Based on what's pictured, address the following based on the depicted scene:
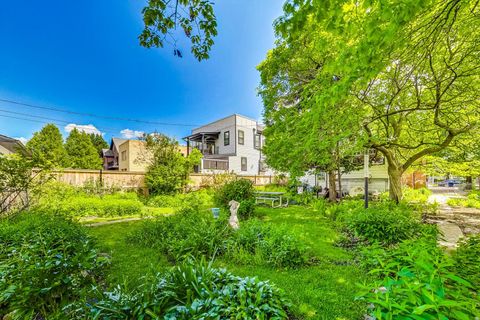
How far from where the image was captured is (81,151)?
1142 inches

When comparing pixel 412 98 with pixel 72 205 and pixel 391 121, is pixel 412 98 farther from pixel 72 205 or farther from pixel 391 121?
pixel 72 205

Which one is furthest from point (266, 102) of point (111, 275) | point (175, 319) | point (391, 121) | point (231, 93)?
point (175, 319)

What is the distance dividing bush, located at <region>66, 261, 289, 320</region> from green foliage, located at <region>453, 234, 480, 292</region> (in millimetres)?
1987

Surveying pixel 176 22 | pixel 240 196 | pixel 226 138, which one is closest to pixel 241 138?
pixel 226 138

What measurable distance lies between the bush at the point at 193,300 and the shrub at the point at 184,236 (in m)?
1.21

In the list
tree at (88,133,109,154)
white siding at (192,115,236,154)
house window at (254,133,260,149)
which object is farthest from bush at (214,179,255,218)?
tree at (88,133,109,154)

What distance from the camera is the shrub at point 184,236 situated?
4.23 meters

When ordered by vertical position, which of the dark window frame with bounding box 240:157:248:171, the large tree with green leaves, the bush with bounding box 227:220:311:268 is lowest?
the bush with bounding box 227:220:311:268

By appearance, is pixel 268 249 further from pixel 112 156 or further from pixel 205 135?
pixel 112 156

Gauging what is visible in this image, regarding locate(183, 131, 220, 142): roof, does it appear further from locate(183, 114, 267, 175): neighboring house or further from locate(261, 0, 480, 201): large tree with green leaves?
locate(261, 0, 480, 201): large tree with green leaves

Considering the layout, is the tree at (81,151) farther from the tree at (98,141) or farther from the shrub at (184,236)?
the shrub at (184,236)

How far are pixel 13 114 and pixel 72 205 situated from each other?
22.0m

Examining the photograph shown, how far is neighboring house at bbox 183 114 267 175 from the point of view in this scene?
22.6m

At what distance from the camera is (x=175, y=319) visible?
1.90 metres
